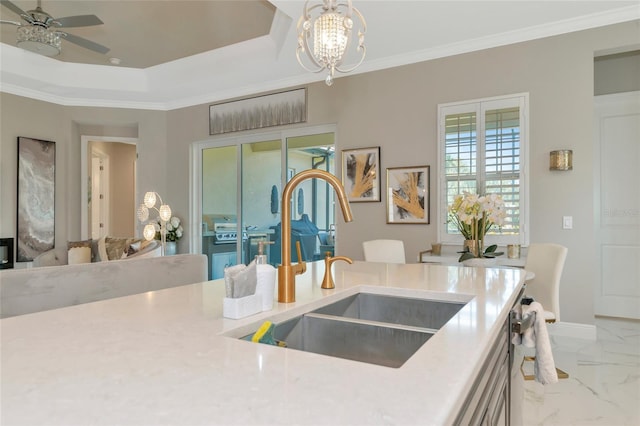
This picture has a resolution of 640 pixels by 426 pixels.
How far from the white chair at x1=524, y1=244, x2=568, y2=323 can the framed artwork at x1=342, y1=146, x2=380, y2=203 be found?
1825 mm

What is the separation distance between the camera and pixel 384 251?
3.70 metres

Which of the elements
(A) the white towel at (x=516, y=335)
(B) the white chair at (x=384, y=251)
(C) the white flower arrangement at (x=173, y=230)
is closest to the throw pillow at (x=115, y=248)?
(C) the white flower arrangement at (x=173, y=230)

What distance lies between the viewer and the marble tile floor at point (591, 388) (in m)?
2.28

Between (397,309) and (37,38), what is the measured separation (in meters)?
4.10

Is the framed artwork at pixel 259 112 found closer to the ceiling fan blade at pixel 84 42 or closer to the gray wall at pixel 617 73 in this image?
the ceiling fan blade at pixel 84 42

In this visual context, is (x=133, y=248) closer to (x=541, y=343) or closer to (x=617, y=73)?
(x=541, y=343)

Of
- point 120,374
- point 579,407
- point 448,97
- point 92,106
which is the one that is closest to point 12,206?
point 92,106

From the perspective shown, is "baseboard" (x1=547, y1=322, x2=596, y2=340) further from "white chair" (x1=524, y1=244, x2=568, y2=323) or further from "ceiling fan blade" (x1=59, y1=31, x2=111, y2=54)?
"ceiling fan blade" (x1=59, y1=31, x2=111, y2=54)

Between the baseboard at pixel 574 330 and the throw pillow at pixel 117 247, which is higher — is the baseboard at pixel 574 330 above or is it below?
below

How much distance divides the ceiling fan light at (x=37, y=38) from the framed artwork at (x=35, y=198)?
2.53 meters

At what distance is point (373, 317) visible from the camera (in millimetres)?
1431

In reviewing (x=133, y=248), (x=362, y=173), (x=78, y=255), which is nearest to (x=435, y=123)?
(x=362, y=173)

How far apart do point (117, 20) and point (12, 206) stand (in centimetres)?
311

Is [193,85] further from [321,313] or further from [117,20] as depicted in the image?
[321,313]
